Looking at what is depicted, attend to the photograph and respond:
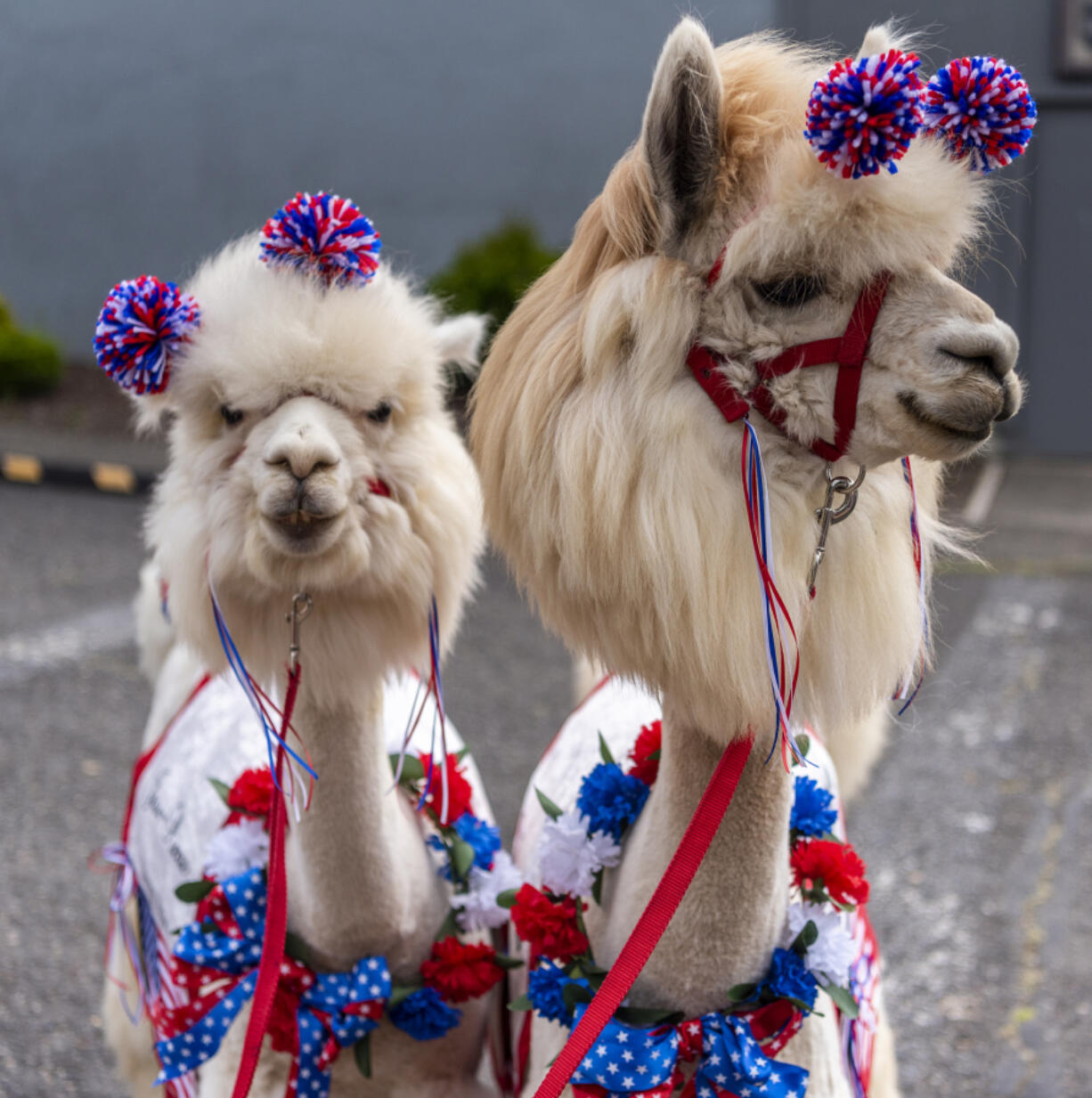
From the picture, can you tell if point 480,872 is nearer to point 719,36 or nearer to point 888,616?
point 888,616

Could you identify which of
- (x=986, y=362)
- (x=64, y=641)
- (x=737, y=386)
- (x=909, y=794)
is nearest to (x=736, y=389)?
(x=737, y=386)

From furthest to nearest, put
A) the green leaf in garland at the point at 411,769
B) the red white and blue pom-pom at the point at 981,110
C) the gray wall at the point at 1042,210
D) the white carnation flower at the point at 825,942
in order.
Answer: the gray wall at the point at 1042,210, the green leaf in garland at the point at 411,769, the white carnation flower at the point at 825,942, the red white and blue pom-pom at the point at 981,110

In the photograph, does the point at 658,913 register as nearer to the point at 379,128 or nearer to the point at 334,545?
the point at 334,545

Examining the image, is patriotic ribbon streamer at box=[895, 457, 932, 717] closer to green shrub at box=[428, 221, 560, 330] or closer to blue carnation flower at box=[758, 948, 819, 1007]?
blue carnation flower at box=[758, 948, 819, 1007]

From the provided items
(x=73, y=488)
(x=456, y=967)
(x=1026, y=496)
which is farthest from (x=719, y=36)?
(x=456, y=967)

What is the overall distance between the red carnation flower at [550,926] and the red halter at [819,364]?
0.70 m

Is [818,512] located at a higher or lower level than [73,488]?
higher

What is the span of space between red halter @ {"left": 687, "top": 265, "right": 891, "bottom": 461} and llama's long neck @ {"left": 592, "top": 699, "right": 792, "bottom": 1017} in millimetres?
380

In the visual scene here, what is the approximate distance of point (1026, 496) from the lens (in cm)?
723

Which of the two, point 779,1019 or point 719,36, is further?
point 719,36

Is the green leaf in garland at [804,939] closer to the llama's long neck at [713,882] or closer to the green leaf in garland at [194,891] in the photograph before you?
the llama's long neck at [713,882]

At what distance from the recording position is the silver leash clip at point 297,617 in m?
1.61

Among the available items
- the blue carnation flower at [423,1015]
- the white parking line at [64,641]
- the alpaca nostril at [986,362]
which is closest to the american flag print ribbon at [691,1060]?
the blue carnation flower at [423,1015]

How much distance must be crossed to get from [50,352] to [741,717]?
871 centimetres
